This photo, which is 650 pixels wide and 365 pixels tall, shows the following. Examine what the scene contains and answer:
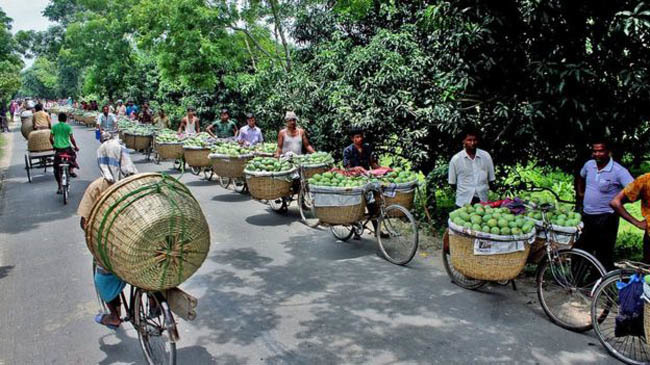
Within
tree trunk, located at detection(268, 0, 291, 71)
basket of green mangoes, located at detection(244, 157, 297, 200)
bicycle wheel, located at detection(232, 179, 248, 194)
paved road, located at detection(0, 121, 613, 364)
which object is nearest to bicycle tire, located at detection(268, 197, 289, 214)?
basket of green mangoes, located at detection(244, 157, 297, 200)

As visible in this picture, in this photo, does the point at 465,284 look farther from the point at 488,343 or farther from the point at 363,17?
the point at 363,17

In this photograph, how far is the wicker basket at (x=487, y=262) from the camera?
5215 millimetres

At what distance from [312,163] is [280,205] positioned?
176cm

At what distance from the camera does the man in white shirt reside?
6551mm

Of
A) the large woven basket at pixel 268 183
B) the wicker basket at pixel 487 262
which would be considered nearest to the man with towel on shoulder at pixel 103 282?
the wicker basket at pixel 487 262

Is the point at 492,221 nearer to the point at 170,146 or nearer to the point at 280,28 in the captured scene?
the point at 170,146

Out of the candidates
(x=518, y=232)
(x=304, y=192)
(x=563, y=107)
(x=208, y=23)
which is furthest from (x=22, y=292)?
(x=208, y=23)

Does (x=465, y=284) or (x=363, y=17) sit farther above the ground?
(x=363, y=17)

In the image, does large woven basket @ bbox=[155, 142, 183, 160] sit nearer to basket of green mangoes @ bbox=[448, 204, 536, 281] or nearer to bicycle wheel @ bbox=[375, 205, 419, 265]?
bicycle wheel @ bbox=[375, 205, 419, 265]

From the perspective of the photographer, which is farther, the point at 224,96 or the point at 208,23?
the point at 224,96

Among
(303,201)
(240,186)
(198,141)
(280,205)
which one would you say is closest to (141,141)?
(198,141)

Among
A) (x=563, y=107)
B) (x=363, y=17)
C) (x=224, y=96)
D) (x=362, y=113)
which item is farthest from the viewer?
(x=224, y=96)

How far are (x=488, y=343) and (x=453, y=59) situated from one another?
3.41 metres

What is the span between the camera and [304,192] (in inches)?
380
